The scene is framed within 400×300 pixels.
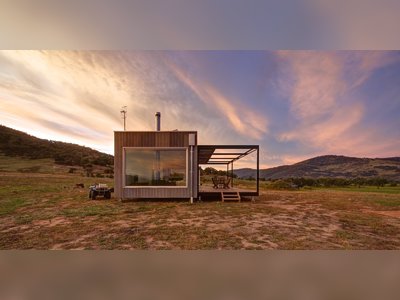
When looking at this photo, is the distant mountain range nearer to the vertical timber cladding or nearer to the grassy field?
the vertical timber cladding

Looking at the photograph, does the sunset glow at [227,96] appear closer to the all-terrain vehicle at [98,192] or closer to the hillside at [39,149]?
the all-terrain vehicle at [98,192]

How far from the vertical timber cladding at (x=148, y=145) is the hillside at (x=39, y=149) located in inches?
664

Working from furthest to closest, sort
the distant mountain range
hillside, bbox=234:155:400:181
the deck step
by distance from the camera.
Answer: the distant mountain range
hillside, bbox=234:155:400:181
the deck step

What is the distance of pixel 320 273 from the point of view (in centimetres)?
368

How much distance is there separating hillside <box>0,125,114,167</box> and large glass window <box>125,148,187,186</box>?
1708cm

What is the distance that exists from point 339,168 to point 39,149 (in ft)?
90.2

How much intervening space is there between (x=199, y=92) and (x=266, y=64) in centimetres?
367

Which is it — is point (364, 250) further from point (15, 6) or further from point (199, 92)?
point (199, 92)

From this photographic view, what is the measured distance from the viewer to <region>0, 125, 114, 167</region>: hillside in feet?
84.4

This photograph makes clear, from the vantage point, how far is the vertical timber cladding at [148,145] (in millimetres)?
A: 9578

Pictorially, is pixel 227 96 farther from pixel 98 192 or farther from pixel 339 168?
pixel 339 168

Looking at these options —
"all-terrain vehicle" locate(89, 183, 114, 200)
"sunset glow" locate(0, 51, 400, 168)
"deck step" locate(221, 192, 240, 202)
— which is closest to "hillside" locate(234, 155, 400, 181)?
"sunset glow" locate(0, 51, 400, 168)

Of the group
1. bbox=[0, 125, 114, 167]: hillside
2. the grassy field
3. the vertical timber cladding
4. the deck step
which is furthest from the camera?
bbox=[0, 125, 114, 167]: hillside

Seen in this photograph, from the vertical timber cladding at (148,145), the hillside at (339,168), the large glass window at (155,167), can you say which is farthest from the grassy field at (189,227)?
the hillside at (339,168)
